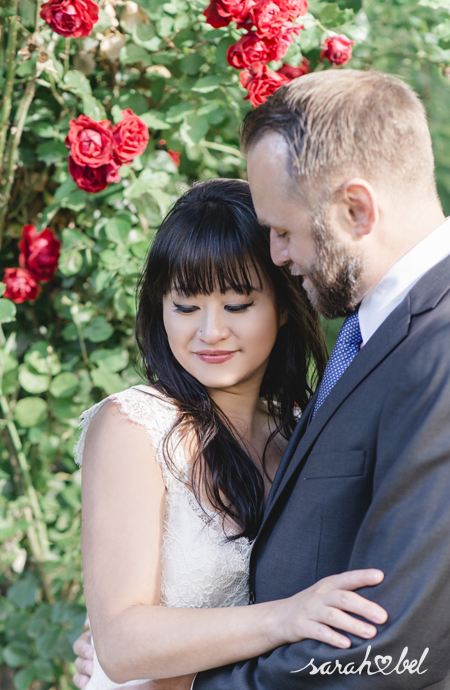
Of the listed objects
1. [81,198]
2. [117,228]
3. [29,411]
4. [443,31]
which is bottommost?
[29,411]

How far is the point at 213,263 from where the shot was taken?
1.62m

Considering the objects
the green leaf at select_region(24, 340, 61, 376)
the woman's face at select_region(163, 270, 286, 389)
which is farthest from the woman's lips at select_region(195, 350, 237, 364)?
the green leaf at select_region(24, 340, 61, 376)

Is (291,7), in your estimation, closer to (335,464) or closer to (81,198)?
(81,198)

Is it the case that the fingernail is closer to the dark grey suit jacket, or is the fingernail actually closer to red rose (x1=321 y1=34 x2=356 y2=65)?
the dark grey suit jacket

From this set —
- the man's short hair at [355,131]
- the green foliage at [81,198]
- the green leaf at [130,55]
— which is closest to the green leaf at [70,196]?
the green foliage at [81,198]

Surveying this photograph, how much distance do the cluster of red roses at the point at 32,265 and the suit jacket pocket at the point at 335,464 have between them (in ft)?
4.46

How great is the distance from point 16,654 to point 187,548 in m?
1.18

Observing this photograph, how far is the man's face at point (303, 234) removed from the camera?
1.25 m

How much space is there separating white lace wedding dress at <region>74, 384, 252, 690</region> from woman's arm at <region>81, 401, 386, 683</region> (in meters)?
0.04

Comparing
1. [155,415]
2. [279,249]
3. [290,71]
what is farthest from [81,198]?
[279,249]

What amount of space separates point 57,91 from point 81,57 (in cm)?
15

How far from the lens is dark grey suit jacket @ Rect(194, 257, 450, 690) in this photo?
39.3 inches

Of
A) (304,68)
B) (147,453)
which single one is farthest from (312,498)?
(304,68)

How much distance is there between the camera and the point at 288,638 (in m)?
1.16
